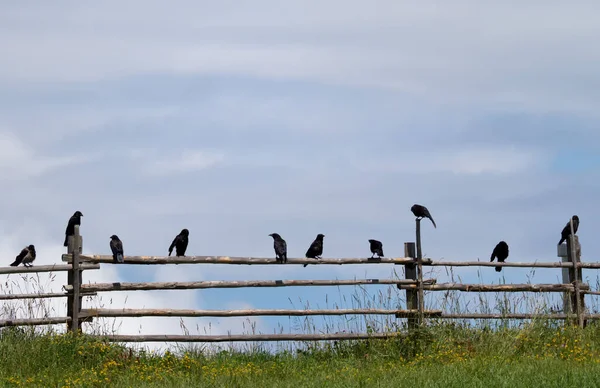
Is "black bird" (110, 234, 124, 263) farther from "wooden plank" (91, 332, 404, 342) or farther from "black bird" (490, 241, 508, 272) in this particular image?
"black bird" (490, 241, 508, 272)

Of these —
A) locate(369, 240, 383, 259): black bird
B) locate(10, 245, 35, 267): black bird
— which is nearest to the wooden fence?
locate(369, 240, 383, 259): black bird

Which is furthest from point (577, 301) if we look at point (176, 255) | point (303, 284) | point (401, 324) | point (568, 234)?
point (176, 255)

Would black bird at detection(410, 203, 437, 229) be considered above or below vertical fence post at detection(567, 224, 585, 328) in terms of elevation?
above

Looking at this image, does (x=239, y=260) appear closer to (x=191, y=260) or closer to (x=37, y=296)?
(x=191, y=260)

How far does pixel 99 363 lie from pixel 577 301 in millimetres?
8045

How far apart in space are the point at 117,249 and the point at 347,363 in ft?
12.2

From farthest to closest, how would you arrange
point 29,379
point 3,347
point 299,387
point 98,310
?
point 98,310
point 3,347
point 29,379
point 299,387

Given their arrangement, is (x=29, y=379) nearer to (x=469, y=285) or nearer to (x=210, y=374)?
(x=210, y=374)

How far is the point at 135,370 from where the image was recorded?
9.98 metres

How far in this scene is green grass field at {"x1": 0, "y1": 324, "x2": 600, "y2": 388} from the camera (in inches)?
324

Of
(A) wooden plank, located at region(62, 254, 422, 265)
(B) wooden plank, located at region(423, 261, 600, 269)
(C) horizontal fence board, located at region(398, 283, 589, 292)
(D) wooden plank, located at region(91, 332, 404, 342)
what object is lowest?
(D) wooden plank, located at region(91, 332, 404, 342)

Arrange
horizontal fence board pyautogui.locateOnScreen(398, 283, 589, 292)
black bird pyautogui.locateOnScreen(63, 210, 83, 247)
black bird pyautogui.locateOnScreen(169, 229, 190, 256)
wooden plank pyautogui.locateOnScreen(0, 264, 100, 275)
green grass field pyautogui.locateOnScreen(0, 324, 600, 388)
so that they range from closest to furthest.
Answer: green grass field pyautogui.locateOnScreen(0, 324, 600, 388) → wooden plank pyautogui.locateOnScreen(0, 264, 100, 275) → black bird pyautogui.locateOnScreen(169, 229, 190, 256) → horizontal fence board pyautogui.locateOnScreen(398, 283, 589, 292) → black bird pyautogui.locateOnScreen(63, 210, 83, 247)

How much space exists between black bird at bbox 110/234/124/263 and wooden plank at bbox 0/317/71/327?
1.12 m

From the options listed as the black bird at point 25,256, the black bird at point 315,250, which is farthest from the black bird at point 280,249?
the black bird at point 25,256
